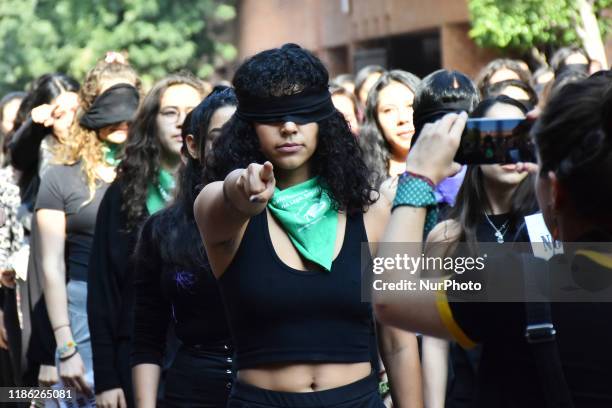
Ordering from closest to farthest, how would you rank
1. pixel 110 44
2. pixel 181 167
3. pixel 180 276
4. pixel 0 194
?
1. pixel 180 276
2. pixel 181 167
3. pixel 0 194
4. pixel 110 44

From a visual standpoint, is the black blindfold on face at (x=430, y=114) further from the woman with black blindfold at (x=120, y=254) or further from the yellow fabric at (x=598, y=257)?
the woman with black blindfold at (x=120, y=254)

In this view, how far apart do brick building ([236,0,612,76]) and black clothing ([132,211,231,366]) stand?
15.3 m

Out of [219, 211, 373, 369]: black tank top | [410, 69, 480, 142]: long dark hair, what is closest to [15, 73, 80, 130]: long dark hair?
[410, 69, 480, 142]: long dark hair

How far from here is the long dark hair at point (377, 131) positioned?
6.80m

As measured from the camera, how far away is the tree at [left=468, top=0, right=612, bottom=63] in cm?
1617

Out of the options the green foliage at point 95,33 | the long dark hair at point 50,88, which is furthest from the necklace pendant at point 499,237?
the green foliage at point 95,33

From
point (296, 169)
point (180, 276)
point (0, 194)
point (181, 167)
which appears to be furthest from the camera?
point (0, 194)

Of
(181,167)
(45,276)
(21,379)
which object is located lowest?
(21,379)

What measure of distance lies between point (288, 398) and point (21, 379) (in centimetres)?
382

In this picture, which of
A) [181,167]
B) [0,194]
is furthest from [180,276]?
[0,194]

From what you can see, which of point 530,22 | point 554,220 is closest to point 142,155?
point 554,220

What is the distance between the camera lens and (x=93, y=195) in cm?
683

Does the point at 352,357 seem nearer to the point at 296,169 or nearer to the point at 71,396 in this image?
the point at 296,169

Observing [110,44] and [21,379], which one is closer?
[21,379]
